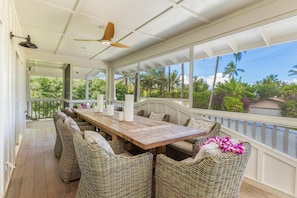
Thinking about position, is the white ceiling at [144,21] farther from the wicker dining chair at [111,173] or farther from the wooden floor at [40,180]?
the wooden floor at [40,180]

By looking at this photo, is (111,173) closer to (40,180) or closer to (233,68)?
(40,180)

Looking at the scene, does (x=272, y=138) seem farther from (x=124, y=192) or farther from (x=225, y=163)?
(x=124, y=192)

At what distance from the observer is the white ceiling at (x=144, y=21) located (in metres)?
2.38

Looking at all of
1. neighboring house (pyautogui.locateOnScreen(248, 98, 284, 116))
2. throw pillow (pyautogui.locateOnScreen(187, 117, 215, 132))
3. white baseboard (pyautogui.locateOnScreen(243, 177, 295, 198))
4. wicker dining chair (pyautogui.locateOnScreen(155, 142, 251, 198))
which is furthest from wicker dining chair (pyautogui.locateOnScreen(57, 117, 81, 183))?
neighboring house (pyautogui.locateOnScreen(248, 98, 284, 116))

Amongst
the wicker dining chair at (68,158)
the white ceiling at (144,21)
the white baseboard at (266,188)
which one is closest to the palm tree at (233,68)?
the white ceiling at (144,21)

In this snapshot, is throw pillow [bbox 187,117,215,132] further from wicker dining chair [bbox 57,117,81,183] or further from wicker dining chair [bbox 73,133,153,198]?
wicker dining chair [bbox 57,117,81,183]

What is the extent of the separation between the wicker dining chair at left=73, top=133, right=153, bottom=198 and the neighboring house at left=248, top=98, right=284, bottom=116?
194 centimetres

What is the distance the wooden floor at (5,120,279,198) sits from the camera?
6.53 feet

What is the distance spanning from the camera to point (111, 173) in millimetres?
1376

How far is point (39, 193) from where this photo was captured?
77.9 inches

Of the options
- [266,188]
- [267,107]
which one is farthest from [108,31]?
[266,188]

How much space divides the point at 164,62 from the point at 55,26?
2649 millimetres

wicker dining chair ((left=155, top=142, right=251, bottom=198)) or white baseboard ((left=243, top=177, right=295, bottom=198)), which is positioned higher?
wicker dining chair ((left=155, top=142, right=251, bottom=198))

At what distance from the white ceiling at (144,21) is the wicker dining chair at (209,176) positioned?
2110 mm
